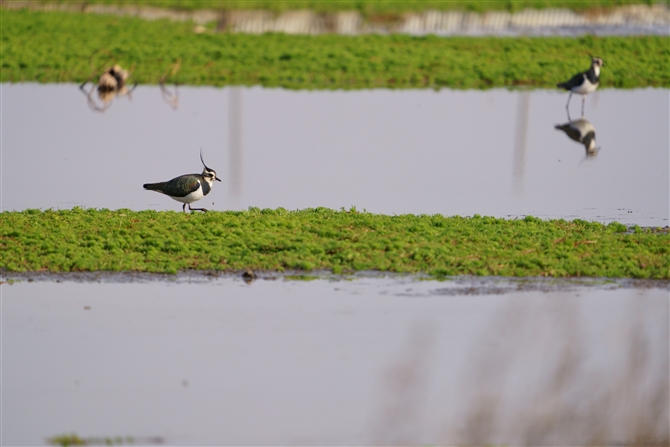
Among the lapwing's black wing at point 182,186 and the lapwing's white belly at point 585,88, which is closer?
the lapwing's black wing at point 182,186

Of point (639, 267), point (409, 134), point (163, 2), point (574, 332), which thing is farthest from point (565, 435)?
point (163, 2)

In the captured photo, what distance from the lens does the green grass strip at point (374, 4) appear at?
33.9m

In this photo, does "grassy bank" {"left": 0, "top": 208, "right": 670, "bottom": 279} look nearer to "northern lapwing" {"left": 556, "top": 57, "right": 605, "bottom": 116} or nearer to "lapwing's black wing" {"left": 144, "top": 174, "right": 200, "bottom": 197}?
"lapwing's black wing" {"left": 144, "top": 174, "right": 200, "bottom": 197}

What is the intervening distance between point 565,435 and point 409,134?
12927 millimetres

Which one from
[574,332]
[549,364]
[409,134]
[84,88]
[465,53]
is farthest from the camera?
[465,53]

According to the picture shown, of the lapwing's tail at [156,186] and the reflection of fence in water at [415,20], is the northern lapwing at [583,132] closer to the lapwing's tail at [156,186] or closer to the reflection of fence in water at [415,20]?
the lapwing's tail at [156,186]

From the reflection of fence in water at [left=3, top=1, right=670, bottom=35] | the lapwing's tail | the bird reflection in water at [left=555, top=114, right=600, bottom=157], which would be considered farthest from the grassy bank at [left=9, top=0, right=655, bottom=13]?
the lapwing's tail

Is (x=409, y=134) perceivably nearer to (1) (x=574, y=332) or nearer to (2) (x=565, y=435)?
(1) (x=574, y=332)

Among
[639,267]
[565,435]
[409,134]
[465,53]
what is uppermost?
[465,53]

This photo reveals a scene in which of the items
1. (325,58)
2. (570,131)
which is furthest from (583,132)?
(325,58)

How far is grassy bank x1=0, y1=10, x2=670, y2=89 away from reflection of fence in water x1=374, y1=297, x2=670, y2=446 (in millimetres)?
14642

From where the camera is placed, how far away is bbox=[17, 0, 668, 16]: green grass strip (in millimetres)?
33938

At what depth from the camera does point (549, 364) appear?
884cm

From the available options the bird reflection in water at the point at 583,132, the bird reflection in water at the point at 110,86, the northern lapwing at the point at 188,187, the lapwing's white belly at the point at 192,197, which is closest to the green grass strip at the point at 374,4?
the bird reflection in water at the point at 110,86
